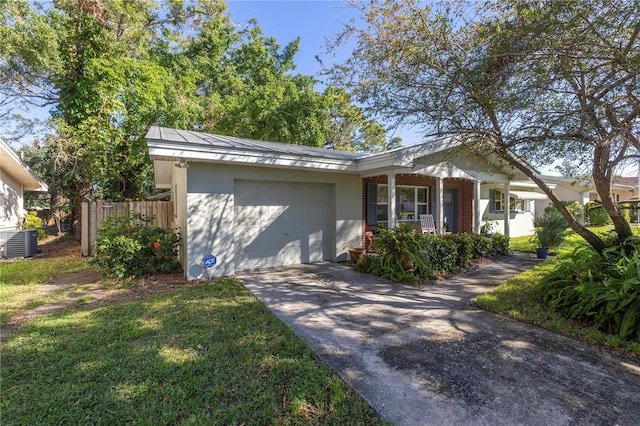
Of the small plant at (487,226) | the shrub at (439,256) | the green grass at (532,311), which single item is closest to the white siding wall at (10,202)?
the shrub at (439,256)

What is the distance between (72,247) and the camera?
12.2 metres

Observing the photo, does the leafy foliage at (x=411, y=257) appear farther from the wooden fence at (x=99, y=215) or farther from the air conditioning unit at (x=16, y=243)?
the air conditioning unit at (x=16, y=243)

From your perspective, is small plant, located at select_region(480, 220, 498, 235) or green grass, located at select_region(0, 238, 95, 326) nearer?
green grass, located at select_region(0, 238, 95, 326)

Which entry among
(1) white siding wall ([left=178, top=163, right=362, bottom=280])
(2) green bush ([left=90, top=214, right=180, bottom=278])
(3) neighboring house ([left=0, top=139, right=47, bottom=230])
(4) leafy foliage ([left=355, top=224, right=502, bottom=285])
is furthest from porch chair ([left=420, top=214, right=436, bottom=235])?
(3) neighboring house ([left=0, top=139, right=47, bottom=230])

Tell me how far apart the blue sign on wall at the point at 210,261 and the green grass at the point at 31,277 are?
2.52 m

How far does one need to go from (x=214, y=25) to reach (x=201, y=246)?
1722 centimetres

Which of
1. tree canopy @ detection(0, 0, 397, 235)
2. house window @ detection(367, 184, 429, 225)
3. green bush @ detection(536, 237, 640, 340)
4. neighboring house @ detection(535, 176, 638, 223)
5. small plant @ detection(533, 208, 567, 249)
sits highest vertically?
tree canopy @ detection(0, 0, 397, 235)

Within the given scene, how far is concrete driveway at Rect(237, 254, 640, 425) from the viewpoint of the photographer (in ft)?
7.77

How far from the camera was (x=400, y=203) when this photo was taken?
420 inches

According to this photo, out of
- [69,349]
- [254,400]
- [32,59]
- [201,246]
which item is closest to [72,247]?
[32,59]

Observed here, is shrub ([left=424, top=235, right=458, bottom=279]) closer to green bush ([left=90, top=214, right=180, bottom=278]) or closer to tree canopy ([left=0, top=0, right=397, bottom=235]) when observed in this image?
tree canopy ([left=0, top=0, right=397, bottom=235])

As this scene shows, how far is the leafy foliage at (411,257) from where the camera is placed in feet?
21.7

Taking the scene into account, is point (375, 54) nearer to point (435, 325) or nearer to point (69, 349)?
point (435, 325)

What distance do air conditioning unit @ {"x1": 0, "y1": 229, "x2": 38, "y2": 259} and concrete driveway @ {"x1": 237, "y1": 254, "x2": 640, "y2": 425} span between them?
33.1 ft
